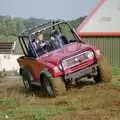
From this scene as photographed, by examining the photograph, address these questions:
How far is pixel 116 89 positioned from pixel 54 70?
1682 mm

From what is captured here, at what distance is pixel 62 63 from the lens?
16438mm

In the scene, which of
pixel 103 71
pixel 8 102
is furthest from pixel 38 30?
pixel 8 102

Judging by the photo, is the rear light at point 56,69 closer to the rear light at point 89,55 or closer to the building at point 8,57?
the rear light at point 89,55

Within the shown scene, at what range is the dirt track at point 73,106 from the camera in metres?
11.6

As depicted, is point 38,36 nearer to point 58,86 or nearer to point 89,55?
point 89,55

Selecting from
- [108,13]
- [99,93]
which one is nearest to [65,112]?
[99,93]

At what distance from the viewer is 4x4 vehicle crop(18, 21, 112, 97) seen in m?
16.4

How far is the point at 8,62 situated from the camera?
44.5 m

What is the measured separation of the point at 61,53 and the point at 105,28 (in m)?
18.8

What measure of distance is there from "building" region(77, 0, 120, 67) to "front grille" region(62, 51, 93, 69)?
1853 cm

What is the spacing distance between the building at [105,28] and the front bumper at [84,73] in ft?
60.2

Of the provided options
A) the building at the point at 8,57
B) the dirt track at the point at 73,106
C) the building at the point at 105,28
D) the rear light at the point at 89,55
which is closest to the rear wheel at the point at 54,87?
the dirt track at the point at 73,106

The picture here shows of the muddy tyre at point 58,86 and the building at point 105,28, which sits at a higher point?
the muddy tyre at point 58,86

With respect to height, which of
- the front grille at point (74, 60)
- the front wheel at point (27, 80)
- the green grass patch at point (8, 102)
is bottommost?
the front wheel at point (27, 80)
